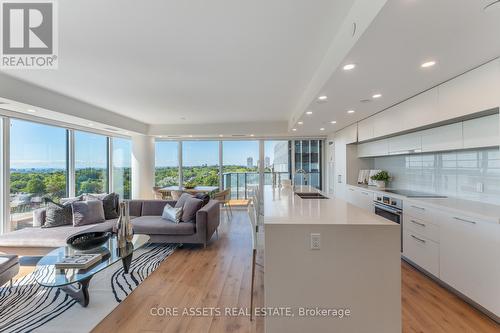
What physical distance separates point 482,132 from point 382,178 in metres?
2.04

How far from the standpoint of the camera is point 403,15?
1375 millimetres

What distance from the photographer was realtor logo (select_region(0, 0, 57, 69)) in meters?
1.86

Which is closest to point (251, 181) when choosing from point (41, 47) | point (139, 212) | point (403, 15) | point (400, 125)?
point (139, 212)

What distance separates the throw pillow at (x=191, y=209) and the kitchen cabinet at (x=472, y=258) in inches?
132

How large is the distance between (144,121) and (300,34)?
5.39 m

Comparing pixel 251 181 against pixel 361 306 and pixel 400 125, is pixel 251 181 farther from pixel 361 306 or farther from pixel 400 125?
pixel 361 306

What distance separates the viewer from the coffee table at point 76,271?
6.41 ft

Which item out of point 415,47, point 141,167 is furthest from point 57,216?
point 415,47

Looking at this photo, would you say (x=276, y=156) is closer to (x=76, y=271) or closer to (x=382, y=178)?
(x=382, y=178)

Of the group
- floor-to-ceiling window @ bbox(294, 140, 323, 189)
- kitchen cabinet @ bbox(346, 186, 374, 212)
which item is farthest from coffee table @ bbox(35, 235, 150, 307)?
floor-to-ceiling window @ bbox(294, 140, 323, 189)

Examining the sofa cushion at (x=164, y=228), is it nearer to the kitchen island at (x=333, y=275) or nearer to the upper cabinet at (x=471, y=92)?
the kitchen island at (x=333, y=275)

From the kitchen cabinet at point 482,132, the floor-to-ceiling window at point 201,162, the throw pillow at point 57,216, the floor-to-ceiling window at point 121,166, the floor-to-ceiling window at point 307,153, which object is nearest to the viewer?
the kitchen cabinet at point 482,132

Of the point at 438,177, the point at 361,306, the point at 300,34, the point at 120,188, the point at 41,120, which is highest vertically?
the point at 300,34

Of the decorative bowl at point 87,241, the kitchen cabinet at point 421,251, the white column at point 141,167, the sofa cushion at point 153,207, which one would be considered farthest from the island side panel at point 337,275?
the white column at point 141,167
